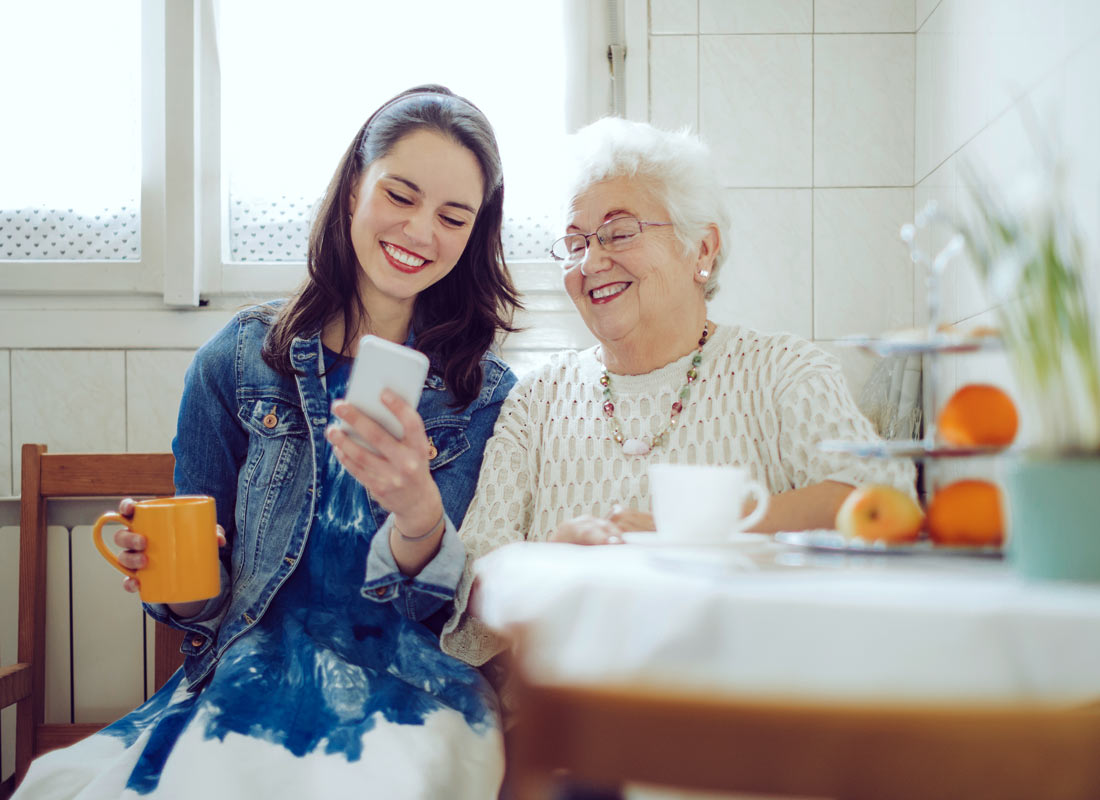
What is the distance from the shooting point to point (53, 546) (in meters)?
1.96

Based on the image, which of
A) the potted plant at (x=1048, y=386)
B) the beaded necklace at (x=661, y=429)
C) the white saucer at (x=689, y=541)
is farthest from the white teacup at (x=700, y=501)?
the beaded necklace at (x=661, y=429)

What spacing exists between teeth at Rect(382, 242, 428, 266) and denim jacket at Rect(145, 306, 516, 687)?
0.18 m

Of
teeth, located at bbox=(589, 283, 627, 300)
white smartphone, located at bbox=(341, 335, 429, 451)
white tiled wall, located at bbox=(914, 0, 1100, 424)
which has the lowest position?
white smartphone, located at bbox=(341, 335, 429, 451)

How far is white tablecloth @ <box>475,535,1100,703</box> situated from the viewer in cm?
55

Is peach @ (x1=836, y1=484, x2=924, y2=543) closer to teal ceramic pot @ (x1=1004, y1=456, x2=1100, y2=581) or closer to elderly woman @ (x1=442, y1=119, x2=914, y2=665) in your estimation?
teal ceramic pot @ (x1=1004, y1=456, x2=1100, y2=581)

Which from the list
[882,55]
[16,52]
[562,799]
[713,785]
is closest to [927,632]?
[713,785]

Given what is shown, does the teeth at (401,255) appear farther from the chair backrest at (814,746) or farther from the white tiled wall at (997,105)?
the chair backrest at (814,746)

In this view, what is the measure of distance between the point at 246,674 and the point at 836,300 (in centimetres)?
145

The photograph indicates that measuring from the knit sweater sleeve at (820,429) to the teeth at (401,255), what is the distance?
601 millimetres

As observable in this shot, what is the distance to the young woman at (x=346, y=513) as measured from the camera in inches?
42.5

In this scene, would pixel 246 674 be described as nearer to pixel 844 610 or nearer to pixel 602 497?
pixel 602 497

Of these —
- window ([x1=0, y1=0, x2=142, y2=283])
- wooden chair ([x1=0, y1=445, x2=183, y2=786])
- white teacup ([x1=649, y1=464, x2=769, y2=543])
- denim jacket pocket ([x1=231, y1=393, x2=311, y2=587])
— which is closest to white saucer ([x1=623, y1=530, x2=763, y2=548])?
white teacup ([x1=649, y1=464, x2=769, y2=543])

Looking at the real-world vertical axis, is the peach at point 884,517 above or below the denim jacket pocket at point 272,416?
below

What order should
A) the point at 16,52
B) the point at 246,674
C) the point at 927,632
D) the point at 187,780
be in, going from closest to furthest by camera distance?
the point at 927,632 < the point at 187,780 < the point at 246,674 < the point at 16,52
